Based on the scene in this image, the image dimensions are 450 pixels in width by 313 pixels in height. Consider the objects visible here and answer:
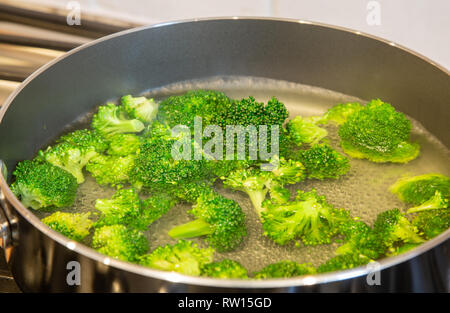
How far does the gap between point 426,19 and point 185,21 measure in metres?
0.65

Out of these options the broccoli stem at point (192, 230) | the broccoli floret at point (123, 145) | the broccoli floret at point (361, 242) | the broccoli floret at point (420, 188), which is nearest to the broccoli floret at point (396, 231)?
the broccoli floret at point (361, 242)

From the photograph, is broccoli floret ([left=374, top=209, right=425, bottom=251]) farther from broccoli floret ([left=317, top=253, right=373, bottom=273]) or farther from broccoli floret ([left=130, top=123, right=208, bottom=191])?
broccoli floret ([left=130, top=123, right=208, bottom=191])

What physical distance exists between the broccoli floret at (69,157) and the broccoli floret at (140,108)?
0.19 m

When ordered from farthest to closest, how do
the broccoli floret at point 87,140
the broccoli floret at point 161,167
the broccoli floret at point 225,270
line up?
the broccoli floret at point 87,140 → the broccoli floret at point 161,167 → the broccoli floret at point 225,270

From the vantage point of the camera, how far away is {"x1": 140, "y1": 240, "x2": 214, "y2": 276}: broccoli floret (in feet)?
2.97

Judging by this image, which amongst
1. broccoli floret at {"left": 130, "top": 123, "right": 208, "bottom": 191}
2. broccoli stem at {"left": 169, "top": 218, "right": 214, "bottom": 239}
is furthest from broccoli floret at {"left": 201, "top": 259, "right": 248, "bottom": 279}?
broccoli floret at {"left": 130, "top": 123, "right": 208, "bottom": 191}

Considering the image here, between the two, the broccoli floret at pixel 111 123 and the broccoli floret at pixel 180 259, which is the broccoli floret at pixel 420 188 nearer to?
the broccoli floret at pixel 180 259

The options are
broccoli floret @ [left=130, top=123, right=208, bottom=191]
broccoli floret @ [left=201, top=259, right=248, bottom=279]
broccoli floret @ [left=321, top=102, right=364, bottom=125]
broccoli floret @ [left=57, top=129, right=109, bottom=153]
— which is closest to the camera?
broccoli floret @ [left=201, top=259, right=248, bottom=279]

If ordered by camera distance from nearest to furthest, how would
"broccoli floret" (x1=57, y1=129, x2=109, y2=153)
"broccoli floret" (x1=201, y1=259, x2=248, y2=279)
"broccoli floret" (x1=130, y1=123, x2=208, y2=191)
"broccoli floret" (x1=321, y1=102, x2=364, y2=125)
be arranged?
"broccoli floret" (x1=201, y1=259, x2=248, y2=279) → "broccoli floret" (x1=130, y1=123, x2=208, y2=191) → "broccoli floret" (x1=57, y1=129, x2=109, y2=153) → "broccoli floret" (x1=321, y1=102, x2=364, y2=125)

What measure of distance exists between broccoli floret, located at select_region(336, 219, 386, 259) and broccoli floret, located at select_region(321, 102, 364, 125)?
41 cm

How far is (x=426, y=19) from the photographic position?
54.4 inches

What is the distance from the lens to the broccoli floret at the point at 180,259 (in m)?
0.91
